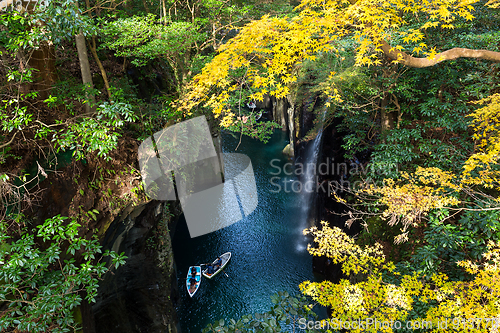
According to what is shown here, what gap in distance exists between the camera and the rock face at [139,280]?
8305mm

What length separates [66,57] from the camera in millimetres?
8711

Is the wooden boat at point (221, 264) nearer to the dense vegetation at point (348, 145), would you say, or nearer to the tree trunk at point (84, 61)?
the dense vegetation at point (348, 145)

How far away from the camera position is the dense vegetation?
4871 mm

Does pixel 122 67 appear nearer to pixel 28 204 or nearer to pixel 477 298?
pixel 28 204

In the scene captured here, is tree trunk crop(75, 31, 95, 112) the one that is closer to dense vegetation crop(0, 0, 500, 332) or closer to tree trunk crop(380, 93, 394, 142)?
dense vegetation crop(0, 0, 500, 332)

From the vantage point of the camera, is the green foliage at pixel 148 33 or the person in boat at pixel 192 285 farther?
the person in boat at pixel 192 285

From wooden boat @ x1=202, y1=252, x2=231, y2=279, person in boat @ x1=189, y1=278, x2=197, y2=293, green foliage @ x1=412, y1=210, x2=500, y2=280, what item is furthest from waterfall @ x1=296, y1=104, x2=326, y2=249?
green foliage @ x1=412, y1=210, x2=500, y2=280

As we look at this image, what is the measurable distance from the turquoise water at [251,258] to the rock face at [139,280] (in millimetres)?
1751

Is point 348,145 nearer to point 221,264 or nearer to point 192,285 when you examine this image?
point 221,264

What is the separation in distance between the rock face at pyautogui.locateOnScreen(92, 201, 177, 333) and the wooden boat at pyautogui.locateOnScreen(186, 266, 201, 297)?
1.16 metres

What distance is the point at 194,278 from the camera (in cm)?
1238

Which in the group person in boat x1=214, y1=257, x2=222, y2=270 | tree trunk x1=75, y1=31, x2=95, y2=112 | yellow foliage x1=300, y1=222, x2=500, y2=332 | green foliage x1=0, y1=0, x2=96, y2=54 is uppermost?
green foliage x1=0, y1=0, x2=96, y2=54

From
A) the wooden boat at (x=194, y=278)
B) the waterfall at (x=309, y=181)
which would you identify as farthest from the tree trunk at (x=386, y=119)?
the wooden boat at (x=194, y=278)

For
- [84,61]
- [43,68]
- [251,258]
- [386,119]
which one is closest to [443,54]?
[386,119]
